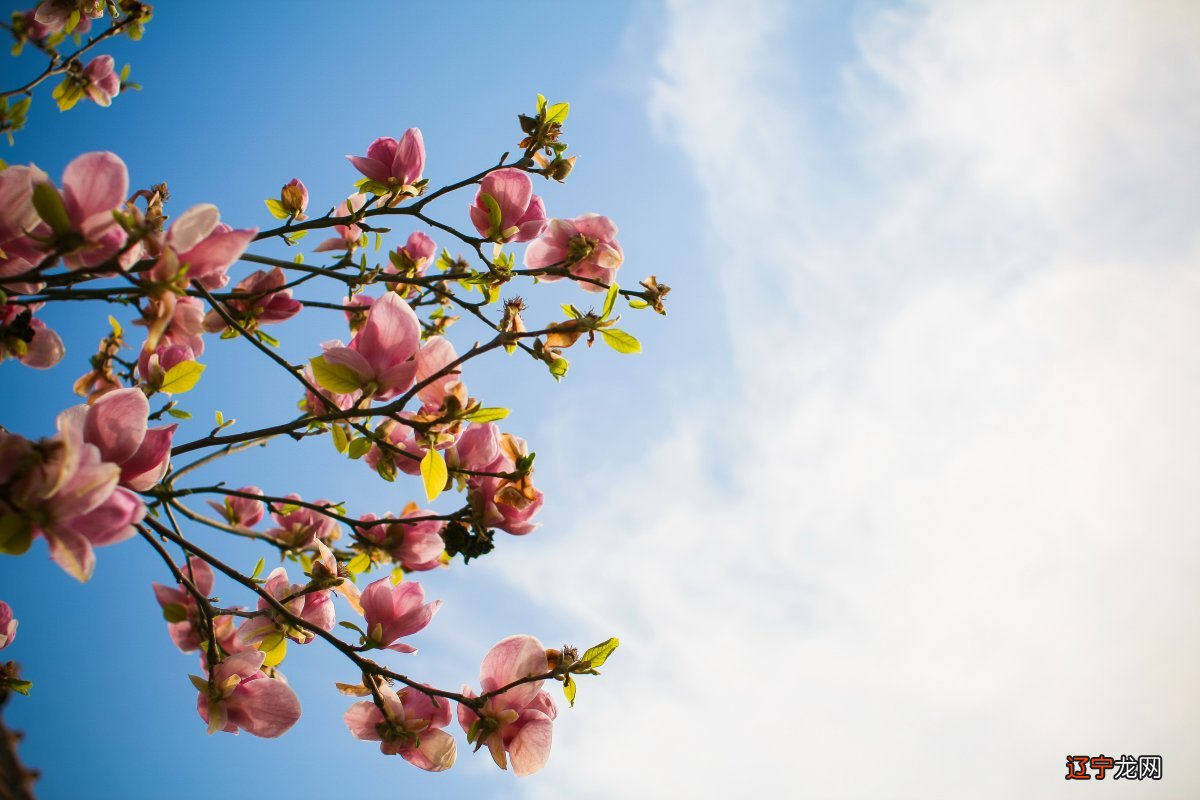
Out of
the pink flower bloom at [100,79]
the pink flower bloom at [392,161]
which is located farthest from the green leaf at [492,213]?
the pink flower bloom at [100,79]

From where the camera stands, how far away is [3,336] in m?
1.07

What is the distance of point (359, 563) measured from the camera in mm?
1306

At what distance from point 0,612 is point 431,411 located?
3.56ft

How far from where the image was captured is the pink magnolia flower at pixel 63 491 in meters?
0.67

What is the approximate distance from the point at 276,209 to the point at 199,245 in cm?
95

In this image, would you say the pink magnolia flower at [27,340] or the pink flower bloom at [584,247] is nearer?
the pink magnolia flower at [27,340]

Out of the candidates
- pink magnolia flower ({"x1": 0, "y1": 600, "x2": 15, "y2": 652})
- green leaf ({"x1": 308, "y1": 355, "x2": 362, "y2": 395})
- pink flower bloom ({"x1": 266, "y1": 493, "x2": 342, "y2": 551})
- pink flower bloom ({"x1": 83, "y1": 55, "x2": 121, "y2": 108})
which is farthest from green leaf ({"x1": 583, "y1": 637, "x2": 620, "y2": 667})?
pink flower bloom ({"x1": 83, "y1": 55, "x2": 121, "y2": 108})

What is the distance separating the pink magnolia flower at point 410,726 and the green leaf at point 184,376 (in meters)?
0.60

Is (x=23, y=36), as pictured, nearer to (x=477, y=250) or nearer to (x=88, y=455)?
(x=477, y=250)

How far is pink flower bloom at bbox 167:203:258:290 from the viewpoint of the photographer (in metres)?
0.75

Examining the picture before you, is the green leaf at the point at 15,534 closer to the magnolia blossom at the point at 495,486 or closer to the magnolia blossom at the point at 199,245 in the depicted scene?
the magnolia blossom at the point at 199,245

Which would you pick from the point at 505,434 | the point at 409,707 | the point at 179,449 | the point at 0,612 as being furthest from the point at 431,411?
the point at 0,612

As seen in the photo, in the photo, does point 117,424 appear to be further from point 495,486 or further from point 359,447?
point 495,486

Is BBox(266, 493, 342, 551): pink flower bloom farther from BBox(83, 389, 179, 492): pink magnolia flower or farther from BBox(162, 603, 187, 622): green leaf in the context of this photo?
BBox(83, 389, 179, 492): pink magnolia flower
